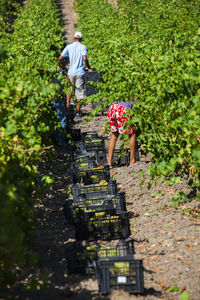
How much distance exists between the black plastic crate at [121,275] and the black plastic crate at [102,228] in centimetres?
101

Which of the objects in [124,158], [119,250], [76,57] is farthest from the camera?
[76,57]

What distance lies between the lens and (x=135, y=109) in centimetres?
627

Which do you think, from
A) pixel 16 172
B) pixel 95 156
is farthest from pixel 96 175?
pixel 16 172

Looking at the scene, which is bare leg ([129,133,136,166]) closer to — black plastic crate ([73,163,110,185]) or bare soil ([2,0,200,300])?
bare soil ([2,0,200,300])

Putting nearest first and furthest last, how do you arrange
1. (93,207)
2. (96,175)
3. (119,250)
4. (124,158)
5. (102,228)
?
(119,250)
(102,228)
(93,207)
(96,175)
(124,158)

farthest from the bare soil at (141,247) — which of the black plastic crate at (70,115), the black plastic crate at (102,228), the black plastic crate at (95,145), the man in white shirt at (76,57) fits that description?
the man in white shirt at (76,57)

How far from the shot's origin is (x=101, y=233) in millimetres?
5215

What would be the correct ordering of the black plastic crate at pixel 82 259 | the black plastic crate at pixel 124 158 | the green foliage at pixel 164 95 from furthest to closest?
1. the black plastic crate at pixel 124 158
2. the green foliage at pixel 164 95
3. the black plastic crate at pixel 82 259

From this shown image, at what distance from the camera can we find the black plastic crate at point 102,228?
516 cm

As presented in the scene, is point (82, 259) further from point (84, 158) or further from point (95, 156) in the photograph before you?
point (95, 156)

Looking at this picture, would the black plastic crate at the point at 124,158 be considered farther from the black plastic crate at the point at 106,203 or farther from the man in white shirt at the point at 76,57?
the man in white shirt at the point at 76,57

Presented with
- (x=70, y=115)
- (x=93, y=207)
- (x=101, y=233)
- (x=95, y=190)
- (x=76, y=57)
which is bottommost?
(x=101, y=233)

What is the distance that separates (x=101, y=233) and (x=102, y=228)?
0.06 m

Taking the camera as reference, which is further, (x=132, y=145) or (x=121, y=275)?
(x=132, y=145)
